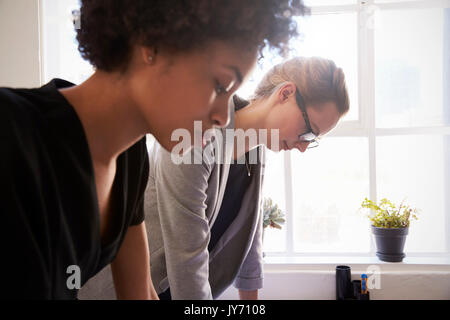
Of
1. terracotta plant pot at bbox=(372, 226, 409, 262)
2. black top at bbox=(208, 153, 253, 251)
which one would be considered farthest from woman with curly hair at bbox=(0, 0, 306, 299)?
terracotta plant pot at bbox=(372, 226, 409, 262)

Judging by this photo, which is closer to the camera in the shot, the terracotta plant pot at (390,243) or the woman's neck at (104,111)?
the woman's neck at (104,111)

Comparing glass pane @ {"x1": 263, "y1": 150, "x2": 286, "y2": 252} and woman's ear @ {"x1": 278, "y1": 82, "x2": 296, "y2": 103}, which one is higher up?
woman's ear @ {"x1": 278, "y1": 82, "x2": 296, "y2": 103}

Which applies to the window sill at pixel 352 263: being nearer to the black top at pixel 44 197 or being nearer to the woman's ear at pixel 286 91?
the woman's ear at pixel 286 91

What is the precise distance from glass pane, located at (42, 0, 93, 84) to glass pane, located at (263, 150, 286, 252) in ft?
3.98

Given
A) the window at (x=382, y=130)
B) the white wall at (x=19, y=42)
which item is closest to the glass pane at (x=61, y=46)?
the white wall at (x=19, y=42)

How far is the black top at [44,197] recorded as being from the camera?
346 millimetres

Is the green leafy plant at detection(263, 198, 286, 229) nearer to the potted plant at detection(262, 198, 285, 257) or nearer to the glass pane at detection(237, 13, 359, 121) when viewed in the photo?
the potted plant at detection(262, 198, 285, 257)

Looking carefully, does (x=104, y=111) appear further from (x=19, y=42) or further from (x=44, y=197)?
(x=19, y=42)

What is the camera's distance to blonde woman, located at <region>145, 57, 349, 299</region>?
2.91 ft
